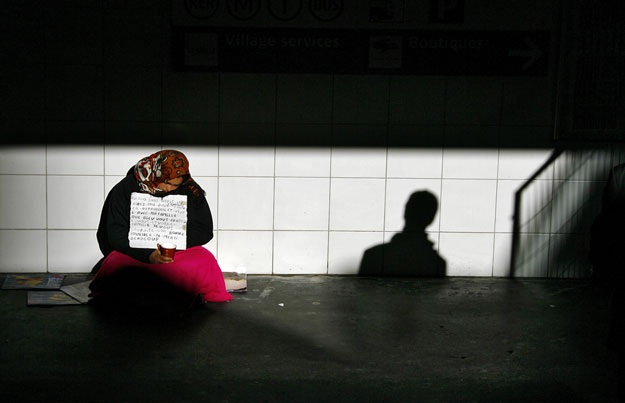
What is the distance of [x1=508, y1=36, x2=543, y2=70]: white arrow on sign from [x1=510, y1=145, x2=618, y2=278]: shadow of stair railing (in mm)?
829

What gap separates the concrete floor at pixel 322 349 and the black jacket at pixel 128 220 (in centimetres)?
48

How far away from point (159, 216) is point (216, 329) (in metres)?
0.97

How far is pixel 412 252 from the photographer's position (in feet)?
17.9

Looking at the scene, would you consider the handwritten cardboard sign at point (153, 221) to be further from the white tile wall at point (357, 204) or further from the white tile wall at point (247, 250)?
the white tile wall at point (357, 204)

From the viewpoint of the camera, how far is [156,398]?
3.00 m

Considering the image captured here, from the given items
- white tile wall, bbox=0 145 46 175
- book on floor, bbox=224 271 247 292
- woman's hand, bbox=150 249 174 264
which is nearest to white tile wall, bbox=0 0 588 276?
white tile wall, bbox=0 145 46 175

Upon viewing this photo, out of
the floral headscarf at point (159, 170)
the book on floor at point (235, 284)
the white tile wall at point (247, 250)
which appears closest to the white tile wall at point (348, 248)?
the white tile wall at point (247, 250)

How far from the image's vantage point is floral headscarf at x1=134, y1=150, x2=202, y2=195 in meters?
4.27

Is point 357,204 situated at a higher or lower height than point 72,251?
higher

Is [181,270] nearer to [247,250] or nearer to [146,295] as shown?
[146,295]

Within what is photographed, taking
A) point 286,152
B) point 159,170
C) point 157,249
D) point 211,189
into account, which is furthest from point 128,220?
point 286,152

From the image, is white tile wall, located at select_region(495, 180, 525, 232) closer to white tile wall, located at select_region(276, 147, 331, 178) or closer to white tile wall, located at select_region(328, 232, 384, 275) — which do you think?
white tile wall, located at select_region(328, 232, 384, 275)

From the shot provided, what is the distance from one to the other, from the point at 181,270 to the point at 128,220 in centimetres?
56

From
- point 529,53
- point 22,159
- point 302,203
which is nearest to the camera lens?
point 22,159
